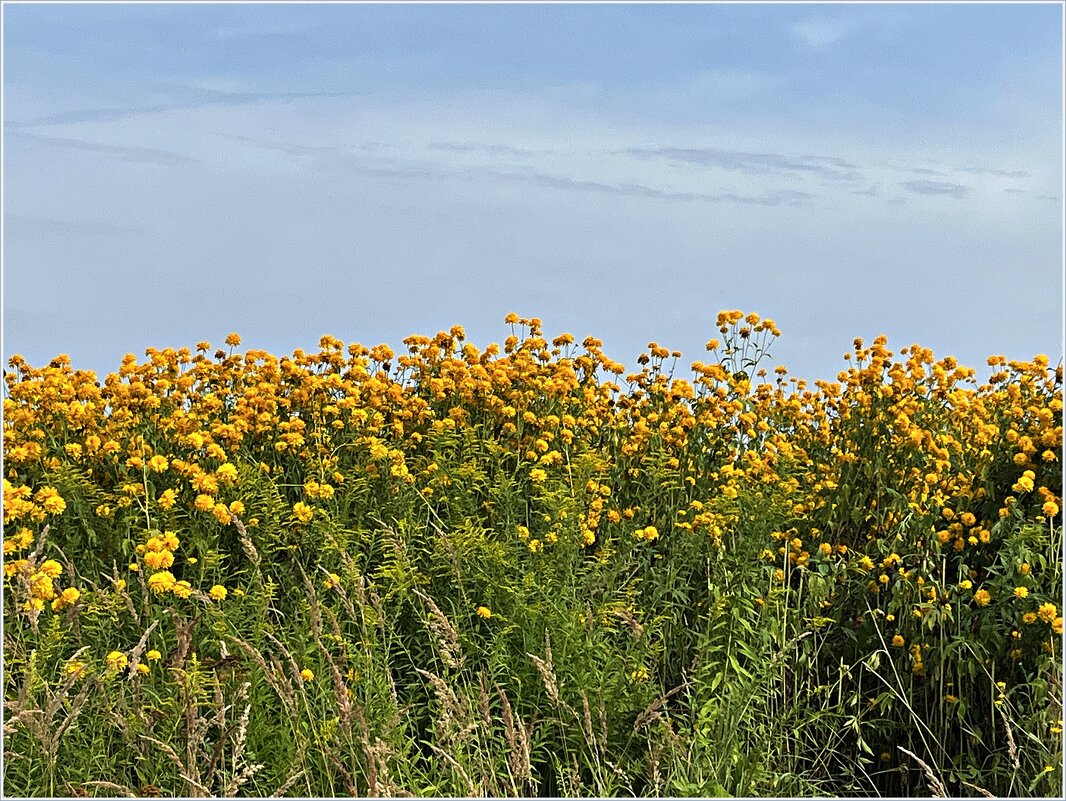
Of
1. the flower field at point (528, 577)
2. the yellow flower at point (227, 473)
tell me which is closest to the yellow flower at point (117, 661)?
the flower field at point (528, 577)

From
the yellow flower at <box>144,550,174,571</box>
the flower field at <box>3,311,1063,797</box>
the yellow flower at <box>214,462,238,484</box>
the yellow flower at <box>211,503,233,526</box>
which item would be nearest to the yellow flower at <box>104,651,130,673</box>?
the flower field at <box>3,311,1063,797</box>

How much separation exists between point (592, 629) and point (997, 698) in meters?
1.70

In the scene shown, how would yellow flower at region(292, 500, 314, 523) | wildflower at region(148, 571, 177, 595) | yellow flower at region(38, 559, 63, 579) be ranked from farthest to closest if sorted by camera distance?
yellow flower at region(292, 500, 314, 523) → wildflower at region(148, 571, 177, 595) → yellow flower at region(38, 559, 63, 579)

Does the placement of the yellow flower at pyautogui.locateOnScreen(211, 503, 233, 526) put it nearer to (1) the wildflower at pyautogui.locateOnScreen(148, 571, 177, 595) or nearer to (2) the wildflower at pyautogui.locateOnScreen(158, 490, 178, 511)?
(2) the wildflower at pyautogui.locateOnScreen(158, 490, 178, 511)

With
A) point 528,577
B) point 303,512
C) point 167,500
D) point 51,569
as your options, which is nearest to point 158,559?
point 51,569

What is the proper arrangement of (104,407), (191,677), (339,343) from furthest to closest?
(339,343), (104,407), (191,677)

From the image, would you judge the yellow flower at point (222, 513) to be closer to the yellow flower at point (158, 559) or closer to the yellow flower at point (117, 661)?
the yellow flower at point (158, 559)

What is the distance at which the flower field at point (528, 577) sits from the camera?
12.6 feet

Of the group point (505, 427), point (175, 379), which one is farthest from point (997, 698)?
point (175, 379)

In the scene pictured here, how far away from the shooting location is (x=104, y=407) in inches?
219

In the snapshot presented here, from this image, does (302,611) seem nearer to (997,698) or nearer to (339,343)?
(339,343)

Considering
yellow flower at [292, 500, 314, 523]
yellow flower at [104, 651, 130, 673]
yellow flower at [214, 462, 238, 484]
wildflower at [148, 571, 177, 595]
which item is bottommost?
yellow flower at [104, 651, 130, 673]

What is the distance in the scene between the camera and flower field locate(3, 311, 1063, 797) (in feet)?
12.6

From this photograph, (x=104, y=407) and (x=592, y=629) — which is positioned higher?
(x=104, y=407)
